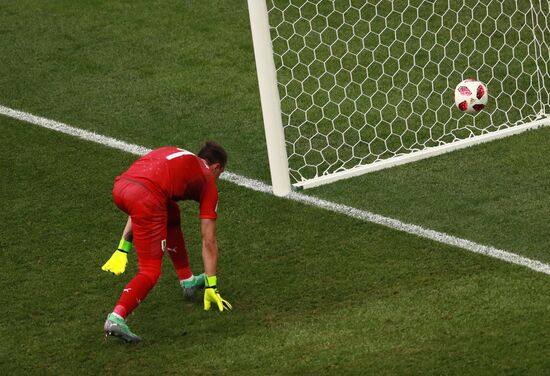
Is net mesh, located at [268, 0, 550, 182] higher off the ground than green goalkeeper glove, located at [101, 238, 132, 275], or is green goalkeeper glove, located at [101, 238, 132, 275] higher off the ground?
net mesh, located at [268, 0, 550, 182]

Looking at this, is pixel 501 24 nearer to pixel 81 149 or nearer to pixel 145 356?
pixel 81 149

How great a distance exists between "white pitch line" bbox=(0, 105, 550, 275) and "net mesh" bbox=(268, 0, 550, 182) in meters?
0.40

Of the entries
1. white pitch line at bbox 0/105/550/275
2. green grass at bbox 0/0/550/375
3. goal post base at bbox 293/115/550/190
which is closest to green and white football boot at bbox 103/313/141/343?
green grass at bbox 0/0/550/375

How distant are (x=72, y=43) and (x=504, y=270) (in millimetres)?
5902

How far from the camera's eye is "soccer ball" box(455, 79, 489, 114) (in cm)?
987

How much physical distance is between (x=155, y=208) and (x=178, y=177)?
9.7 inches

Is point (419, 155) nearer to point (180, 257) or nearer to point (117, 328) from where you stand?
point (180, 257)

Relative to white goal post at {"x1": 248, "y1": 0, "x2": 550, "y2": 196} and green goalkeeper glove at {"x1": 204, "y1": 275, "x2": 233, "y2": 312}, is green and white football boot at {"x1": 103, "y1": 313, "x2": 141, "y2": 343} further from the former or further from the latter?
white goal post at {"x1": 248, "y1": 0, "x2": 550, "y2": 196}

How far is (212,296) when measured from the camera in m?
8.04

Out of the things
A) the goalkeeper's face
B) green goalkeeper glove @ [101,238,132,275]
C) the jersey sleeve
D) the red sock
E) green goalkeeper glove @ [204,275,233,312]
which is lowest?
green goalkeeper glove @ [204,275,233,312]

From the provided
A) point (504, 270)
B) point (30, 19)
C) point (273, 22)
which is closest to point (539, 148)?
point (504, 270)

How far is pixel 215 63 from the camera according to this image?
39.8 ft

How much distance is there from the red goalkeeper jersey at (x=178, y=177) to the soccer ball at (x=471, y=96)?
9.12ft

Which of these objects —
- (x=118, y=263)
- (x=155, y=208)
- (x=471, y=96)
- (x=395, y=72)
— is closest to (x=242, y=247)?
(x=118, y=263)
